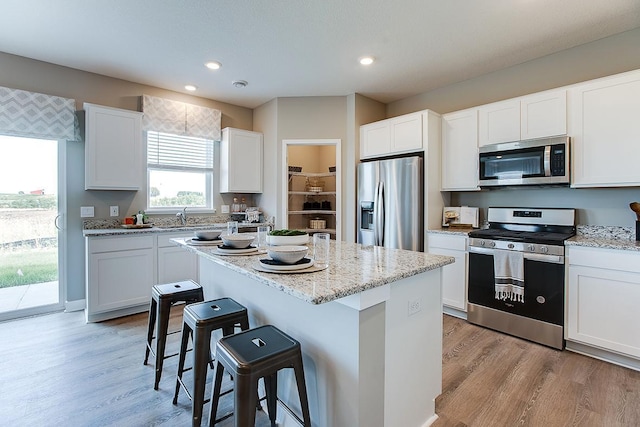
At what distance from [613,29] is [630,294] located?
7.35 feet

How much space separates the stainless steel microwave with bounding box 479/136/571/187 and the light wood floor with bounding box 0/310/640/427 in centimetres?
151

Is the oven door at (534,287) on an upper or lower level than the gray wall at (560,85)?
lower

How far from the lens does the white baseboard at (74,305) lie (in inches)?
138

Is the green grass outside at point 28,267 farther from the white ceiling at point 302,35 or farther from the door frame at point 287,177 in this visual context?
the door frame at point 287,177

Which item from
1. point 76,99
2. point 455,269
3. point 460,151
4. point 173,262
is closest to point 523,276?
point 455,269

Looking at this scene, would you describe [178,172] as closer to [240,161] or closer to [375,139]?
[240,161]

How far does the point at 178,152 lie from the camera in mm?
4340

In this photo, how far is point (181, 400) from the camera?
1980 millimetres

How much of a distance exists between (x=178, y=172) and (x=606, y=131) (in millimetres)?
4727

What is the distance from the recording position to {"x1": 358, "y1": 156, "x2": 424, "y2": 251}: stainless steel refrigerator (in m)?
3.58

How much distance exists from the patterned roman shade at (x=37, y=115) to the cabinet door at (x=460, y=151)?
420 centimetres

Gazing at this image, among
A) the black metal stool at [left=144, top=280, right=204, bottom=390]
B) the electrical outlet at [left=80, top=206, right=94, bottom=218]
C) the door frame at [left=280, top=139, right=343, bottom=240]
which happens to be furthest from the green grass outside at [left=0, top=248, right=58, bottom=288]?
the door frame at [left=280, top=139, right=343, bottom=240]

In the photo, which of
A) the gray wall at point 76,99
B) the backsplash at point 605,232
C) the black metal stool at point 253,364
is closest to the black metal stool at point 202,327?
the black metal stool at point 253,364

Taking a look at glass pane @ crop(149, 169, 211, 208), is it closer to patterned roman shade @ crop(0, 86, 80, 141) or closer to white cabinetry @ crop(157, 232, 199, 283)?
white cabinetry @ crop(157, 232, 199, 283)
